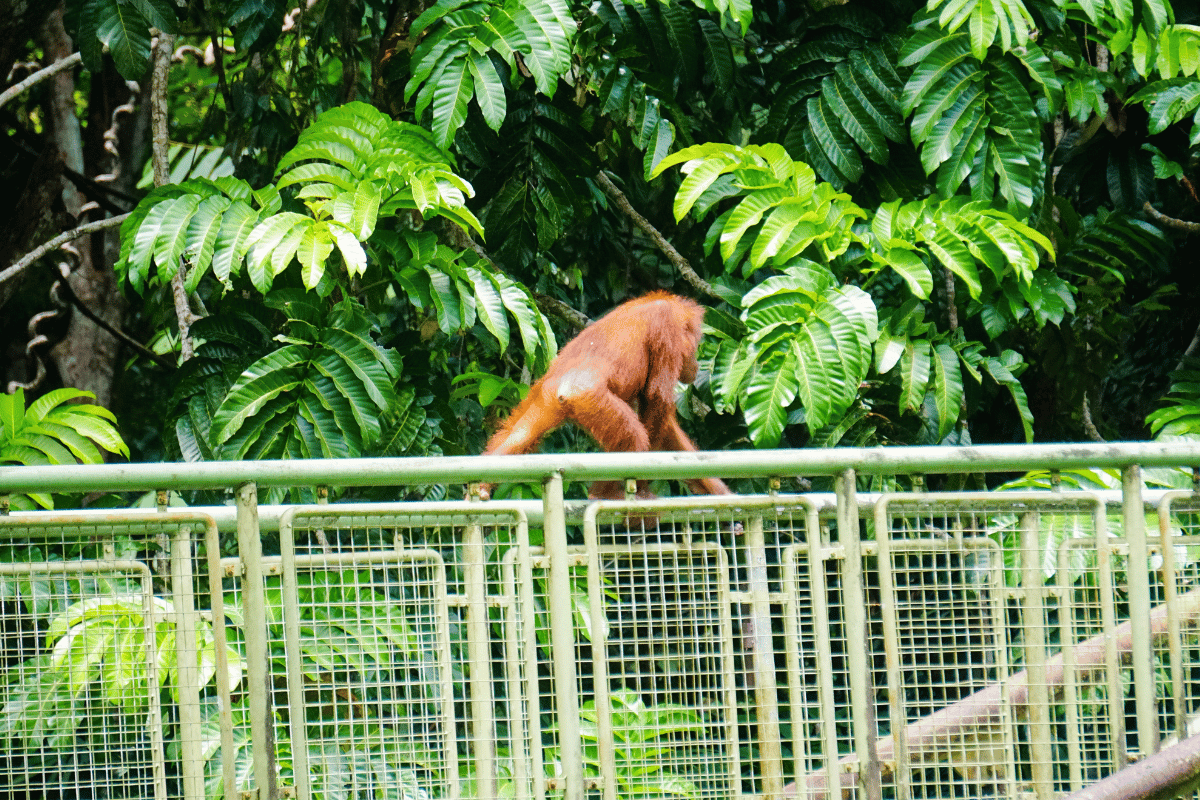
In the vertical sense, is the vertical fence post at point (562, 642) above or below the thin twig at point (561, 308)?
below

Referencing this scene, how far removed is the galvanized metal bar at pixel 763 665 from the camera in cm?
247

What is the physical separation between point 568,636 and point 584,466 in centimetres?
35

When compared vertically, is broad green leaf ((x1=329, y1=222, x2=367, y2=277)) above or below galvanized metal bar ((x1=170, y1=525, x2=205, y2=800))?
above

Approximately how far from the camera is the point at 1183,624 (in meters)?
2.96

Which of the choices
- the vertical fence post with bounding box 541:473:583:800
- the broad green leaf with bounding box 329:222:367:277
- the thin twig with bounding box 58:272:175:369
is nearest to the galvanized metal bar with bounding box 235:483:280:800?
the vertical fence post with bounding box 541:473:583:800

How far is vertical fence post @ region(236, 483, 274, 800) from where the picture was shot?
7.32ft

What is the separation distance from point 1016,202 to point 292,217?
9.75ft

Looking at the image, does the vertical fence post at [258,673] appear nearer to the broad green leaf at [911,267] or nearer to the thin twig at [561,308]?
the broad green leaf at [911,267]

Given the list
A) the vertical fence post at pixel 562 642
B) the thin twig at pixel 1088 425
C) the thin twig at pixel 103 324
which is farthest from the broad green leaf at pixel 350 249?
the thin twig at pixel 1088 425

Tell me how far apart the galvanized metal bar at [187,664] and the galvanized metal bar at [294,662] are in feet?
0.66

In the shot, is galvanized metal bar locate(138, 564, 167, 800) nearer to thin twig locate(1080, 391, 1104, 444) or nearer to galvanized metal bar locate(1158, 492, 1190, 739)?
galvanized metal bar locate(1158, 492, 1190, 739)

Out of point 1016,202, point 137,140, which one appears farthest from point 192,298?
point 1016,202

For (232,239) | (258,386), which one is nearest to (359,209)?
(232,239)

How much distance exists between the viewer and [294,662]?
2.21 metres
